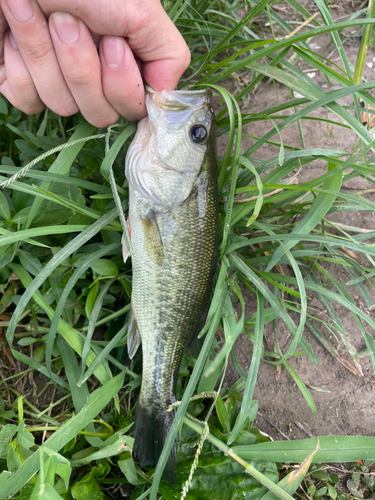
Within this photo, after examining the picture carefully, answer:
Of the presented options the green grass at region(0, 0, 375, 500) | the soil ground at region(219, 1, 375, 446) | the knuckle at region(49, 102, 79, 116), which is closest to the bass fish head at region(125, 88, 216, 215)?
the green grass at region(0, 0, 375, 500)

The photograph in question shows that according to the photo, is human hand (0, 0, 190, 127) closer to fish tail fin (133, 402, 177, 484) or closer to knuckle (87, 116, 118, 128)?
knuckle (87, 116, 118, 128)

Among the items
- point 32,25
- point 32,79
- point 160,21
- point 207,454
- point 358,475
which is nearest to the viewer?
point 32,25

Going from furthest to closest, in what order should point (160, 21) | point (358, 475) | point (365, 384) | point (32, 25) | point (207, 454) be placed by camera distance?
point (365, 384)
point (358, 475)
point (207, 454)
point (160, 21)
point (32, 25)

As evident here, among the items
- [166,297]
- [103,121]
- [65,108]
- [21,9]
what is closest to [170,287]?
[166,297]

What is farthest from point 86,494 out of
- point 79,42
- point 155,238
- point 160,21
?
point 160,21

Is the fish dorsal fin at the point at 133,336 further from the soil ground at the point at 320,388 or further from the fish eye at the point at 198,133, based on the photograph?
the fish eye at the point at 198,133

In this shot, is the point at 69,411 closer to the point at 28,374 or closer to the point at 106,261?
the point at 28,374

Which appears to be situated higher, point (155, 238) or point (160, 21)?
point (160, 21)

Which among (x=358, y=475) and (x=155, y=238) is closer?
(x=155, y=238)
